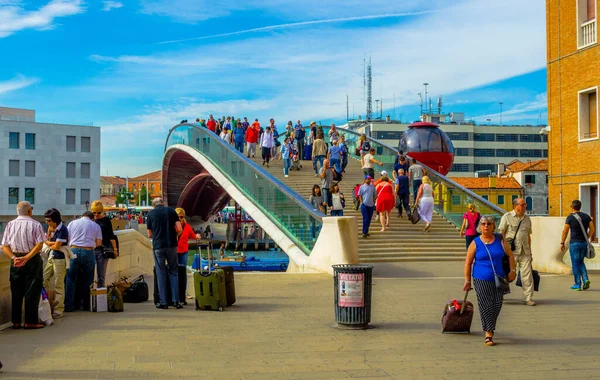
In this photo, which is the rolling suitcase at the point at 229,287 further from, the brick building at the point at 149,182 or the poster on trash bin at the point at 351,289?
the brick building at the point at 149,182

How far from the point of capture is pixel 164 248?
10.3m

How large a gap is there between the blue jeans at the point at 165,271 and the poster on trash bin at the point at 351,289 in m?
3.01

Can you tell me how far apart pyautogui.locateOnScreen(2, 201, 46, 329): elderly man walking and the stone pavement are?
0.36m

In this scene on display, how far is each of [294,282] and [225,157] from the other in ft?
51.0

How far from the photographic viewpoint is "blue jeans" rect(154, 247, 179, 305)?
33.9ft

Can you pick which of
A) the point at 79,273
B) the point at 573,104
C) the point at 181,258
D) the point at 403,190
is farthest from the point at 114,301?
the point at 573,104

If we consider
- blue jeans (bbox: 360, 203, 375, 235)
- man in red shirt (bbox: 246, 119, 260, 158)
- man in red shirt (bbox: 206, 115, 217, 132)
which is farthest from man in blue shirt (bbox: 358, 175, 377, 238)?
man in red shirt (bbox: 206, 115, 217, 132)

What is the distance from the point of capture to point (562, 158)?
989 inches

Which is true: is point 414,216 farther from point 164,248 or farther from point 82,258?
point 82,258

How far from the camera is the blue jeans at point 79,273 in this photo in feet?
33.1

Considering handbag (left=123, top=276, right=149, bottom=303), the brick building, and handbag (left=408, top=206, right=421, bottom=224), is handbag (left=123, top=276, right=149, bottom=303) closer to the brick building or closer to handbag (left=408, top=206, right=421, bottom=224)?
handbag (left=408, top=206, right=421, bottom=224)

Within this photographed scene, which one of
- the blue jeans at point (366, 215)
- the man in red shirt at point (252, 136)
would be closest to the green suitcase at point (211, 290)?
the blue jeans at point (366, 215)

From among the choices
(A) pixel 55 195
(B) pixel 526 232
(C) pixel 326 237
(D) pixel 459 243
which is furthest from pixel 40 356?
(A) pixel 55 195

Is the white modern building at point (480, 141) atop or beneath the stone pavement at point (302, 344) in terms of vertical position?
atop
